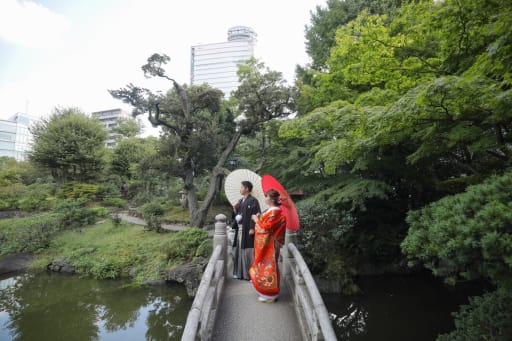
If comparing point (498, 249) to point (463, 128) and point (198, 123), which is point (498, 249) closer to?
point (463, 128)

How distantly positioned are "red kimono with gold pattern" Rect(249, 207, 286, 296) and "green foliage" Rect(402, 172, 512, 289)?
1.81 meters

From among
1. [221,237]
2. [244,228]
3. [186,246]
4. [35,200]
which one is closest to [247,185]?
[244,228]

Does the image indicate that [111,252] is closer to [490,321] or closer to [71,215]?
[71,215]

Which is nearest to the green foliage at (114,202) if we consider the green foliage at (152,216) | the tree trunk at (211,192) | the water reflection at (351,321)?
the green foliage at (152,216)

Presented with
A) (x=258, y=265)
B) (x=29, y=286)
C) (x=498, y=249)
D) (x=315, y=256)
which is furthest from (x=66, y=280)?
(x=498, y=249)

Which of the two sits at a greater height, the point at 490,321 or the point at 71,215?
the point at 71,215

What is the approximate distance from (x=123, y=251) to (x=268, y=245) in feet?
32.1

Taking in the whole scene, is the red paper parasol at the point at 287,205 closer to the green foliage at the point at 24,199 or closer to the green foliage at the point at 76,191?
the green foliage at the point at 76,191

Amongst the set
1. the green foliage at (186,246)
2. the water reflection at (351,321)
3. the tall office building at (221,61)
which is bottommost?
the water reflection at (351,321)

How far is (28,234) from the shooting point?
39.6 feet

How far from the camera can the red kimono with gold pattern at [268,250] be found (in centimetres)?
366

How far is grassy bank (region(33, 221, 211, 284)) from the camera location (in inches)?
384

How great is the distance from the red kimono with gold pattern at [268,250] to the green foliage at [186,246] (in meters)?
6.14

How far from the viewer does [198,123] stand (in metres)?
13.4
